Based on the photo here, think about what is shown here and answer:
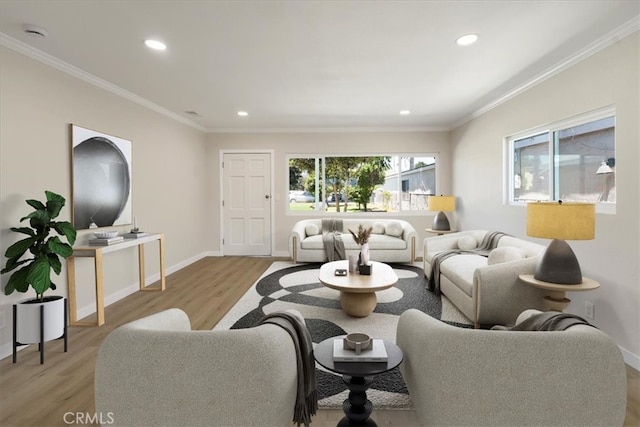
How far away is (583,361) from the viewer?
121 centimetres

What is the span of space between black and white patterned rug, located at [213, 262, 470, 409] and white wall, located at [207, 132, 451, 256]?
1.69m

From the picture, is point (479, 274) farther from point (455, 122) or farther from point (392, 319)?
point (455, 122)

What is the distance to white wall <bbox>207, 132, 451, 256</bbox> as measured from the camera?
6.46m

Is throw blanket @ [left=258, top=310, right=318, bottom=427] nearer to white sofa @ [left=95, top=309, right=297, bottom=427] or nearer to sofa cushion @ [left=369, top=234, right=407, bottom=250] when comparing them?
white sofa @ [left=95, top=309, right=297, bottom=427]

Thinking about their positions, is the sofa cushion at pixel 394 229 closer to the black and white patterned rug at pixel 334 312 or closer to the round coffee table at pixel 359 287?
the black and white patterned rug at pixel 334 312

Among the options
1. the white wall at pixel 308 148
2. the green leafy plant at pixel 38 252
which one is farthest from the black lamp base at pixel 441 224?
the green leafy plant at pixel 38 252

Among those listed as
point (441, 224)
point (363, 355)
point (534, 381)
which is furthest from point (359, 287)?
point (441, 224)

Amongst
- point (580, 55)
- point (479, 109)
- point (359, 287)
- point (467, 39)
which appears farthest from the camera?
point (479, 109)

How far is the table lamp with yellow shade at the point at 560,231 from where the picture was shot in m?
2.35

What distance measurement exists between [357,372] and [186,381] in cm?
67

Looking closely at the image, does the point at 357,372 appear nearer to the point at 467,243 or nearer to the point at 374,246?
the point at 467,243

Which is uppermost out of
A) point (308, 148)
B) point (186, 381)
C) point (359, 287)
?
point (308, 148)

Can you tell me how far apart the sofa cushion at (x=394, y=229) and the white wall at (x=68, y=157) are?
3480 millimetres

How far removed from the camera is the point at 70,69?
3.31 metres
